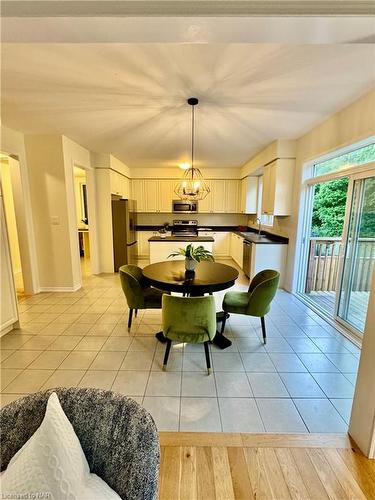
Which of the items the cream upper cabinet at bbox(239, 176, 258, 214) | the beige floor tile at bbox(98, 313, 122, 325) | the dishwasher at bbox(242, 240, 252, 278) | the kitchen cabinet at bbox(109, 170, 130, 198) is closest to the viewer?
the beige floor tile at bbox(98, 313, 122, 325)

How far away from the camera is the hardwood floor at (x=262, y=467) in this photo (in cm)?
123

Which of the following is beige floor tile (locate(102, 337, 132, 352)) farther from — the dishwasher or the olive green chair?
the dishwasher

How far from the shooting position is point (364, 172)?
8.55ft

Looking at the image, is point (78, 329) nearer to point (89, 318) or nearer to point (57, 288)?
point (89, 318)

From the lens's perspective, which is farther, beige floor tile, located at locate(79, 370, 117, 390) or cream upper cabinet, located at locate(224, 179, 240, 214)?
cream upper cabinet, located at locate(224, 179, 240, 214)

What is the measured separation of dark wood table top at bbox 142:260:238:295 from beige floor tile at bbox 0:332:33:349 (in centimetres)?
156

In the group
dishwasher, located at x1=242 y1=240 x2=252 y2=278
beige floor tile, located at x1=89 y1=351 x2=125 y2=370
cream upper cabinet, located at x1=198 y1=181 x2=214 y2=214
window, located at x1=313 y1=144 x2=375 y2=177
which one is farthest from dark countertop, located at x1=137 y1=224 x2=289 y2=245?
beige floor tile, located at x1=89 y1=351 x2=125 y2=370

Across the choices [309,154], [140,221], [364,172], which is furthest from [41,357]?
[140,221]

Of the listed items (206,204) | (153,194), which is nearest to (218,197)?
(206,204)

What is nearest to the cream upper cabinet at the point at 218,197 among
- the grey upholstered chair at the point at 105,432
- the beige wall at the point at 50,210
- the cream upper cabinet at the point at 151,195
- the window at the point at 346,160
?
the cream upper cabinet at the point at 151,195

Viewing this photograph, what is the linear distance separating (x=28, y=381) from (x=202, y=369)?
1.49m

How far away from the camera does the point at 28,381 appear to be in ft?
6.59

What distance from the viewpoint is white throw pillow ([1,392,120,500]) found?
703 millimetres

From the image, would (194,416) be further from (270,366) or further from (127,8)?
(127,8)
